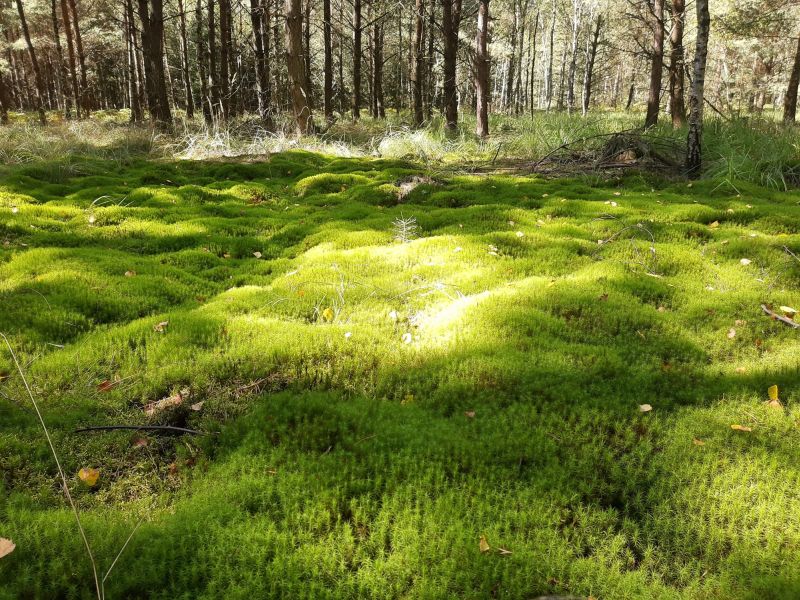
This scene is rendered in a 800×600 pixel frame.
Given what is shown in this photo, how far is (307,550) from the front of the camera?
1894 millimetres

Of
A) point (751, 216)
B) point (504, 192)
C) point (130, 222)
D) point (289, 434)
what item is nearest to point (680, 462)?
point (289, 434)

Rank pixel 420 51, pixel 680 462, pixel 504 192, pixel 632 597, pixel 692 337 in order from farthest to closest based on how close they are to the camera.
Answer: pixel 420 51, pixel 504 192, pixel 692 337, pixel 680 462, pixel 632 597

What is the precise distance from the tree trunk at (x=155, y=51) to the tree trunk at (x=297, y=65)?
13.3 feet

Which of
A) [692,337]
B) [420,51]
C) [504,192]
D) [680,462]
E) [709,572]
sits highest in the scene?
[420,51]

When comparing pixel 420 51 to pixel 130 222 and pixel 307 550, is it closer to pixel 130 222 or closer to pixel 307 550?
pixel 130 222

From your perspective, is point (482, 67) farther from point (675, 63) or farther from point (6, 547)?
point (6, 547)

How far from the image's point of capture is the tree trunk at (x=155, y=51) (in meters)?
13.2

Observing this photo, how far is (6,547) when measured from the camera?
1.67m

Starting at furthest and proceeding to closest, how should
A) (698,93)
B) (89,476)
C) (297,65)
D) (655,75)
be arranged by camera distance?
(655,75) → (297,65) → (698,93) → (89,476)

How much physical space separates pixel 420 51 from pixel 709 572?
64.2 feet

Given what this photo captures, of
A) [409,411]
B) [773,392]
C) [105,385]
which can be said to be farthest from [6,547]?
[773,392]

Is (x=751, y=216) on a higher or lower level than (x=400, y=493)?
higher

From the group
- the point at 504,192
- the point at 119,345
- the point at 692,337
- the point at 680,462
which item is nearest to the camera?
the point at 680,462

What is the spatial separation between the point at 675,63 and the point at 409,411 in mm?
12402
